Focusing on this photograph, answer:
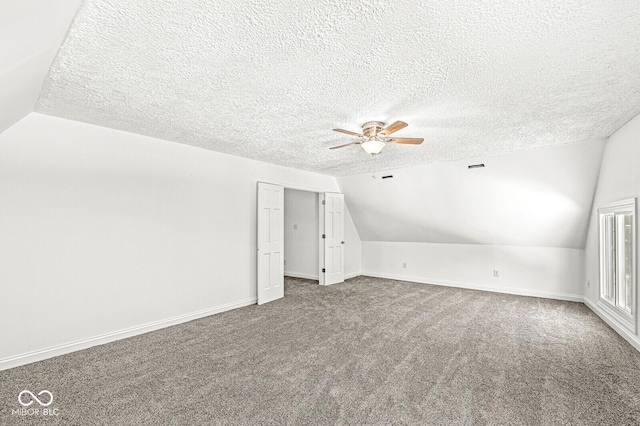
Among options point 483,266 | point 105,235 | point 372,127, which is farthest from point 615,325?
point 105,235

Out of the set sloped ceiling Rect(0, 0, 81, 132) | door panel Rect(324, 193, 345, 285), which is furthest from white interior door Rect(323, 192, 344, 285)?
sloped ceiling Rect(0, 0, 81, 132)

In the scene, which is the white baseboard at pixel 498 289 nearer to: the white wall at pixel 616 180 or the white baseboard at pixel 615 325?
the white baseboard at pixel 615 325

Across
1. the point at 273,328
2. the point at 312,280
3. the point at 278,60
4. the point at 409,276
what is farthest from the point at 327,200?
the point at 278,60

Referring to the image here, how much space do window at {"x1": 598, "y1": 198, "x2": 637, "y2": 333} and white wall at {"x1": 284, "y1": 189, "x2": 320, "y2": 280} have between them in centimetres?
504

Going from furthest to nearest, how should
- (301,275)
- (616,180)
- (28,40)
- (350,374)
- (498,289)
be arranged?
(301,275) → (498,289) → (616,180) → (350,374) → (28,40)

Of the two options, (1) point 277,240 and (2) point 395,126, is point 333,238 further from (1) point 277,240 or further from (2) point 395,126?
(2) point 395,126

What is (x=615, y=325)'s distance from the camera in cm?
371

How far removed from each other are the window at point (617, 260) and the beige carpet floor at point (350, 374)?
31 centimetres

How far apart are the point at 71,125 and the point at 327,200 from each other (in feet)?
14.4

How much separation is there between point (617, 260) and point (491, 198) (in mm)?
1781

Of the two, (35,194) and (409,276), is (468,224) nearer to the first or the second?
(409,276)

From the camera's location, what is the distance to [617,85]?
240 centimetres

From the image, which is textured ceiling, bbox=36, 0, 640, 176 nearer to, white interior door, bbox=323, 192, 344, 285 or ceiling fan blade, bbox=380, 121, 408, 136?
ceiling fan blade, bbox=380, 121, 408, 136

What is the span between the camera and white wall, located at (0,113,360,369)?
9.54ft
